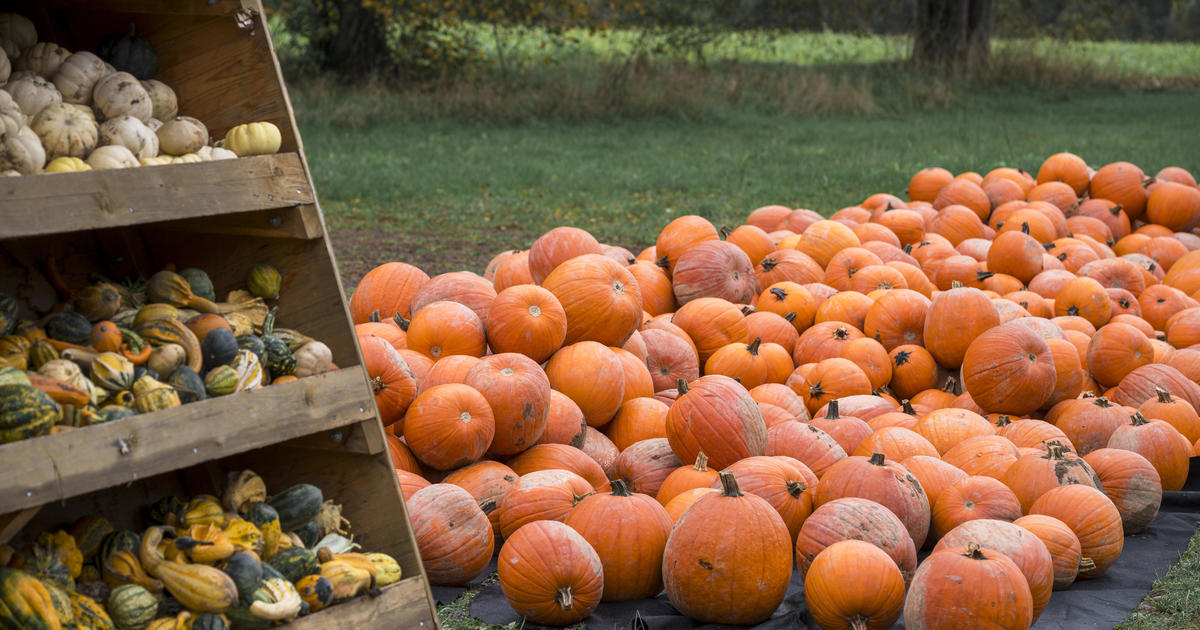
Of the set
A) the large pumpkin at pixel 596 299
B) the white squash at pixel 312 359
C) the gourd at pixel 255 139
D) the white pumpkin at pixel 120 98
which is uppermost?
the white pumpkin at pixel 120 98

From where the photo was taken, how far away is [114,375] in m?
2.42

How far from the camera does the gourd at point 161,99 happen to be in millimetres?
2881

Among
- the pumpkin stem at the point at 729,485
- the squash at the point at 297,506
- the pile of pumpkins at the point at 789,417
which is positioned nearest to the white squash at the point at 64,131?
the squash at the point at 297,506

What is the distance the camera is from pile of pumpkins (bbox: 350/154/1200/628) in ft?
10.5

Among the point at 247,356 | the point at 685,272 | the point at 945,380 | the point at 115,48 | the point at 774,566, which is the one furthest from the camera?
the point at 685,272

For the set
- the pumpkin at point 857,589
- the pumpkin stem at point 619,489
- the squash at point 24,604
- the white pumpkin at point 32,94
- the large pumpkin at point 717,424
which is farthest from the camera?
the large pumpkin at point 717,424

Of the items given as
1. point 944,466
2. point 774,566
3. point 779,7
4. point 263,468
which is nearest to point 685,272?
point 944,466

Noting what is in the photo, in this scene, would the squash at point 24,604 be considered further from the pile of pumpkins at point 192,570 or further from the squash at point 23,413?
the squash at point 23,413

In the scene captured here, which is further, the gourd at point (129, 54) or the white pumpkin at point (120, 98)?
the gourd at point (129, 54)

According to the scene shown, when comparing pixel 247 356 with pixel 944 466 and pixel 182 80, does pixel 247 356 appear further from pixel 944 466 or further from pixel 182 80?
pixel 944 466

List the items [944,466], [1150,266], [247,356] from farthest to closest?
1. [1150,266]
2. [944,466]
3. [247,356]

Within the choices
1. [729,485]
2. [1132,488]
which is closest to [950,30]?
[1132,488]

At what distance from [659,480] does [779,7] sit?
28.9 m

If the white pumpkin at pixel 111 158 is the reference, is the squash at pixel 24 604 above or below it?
below
